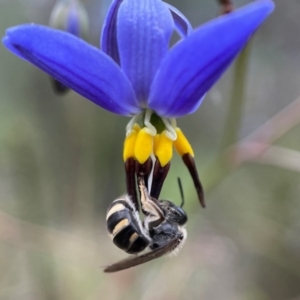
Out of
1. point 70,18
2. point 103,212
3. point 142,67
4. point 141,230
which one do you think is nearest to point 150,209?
point 141,230

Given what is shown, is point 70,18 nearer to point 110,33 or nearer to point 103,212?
point 110,33

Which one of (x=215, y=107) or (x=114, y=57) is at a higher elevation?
(x=114, y=57)

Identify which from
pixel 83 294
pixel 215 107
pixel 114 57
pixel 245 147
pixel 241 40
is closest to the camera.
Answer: pixel 241 40

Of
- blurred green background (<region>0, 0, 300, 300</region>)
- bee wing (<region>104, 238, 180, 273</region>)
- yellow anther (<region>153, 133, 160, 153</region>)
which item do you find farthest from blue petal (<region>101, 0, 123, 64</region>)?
blurred green background (<region>0, 0, 300, 300</region>)

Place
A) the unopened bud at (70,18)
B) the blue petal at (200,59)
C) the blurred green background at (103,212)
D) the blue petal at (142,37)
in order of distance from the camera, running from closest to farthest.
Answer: the blue petal at (200,59)
the blue petal at (142,37)
the unopened bud at (70,18)
the blurred green background at (103,212)

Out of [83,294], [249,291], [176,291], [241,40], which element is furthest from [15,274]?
[241,40]

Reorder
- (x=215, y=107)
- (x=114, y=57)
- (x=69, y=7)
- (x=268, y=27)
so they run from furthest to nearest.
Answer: (x=268, y=27)
(x=215, y=107)
(x=69, y=7)
(x=114, y=57)

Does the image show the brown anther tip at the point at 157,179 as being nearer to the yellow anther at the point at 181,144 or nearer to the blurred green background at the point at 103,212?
the yellow anther at the point at 181,144

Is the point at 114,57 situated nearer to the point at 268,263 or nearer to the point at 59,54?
the point at 59,54

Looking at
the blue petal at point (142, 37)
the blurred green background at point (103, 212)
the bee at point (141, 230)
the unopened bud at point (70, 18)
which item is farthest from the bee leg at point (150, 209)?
the blurred green background at point (103, 212)
